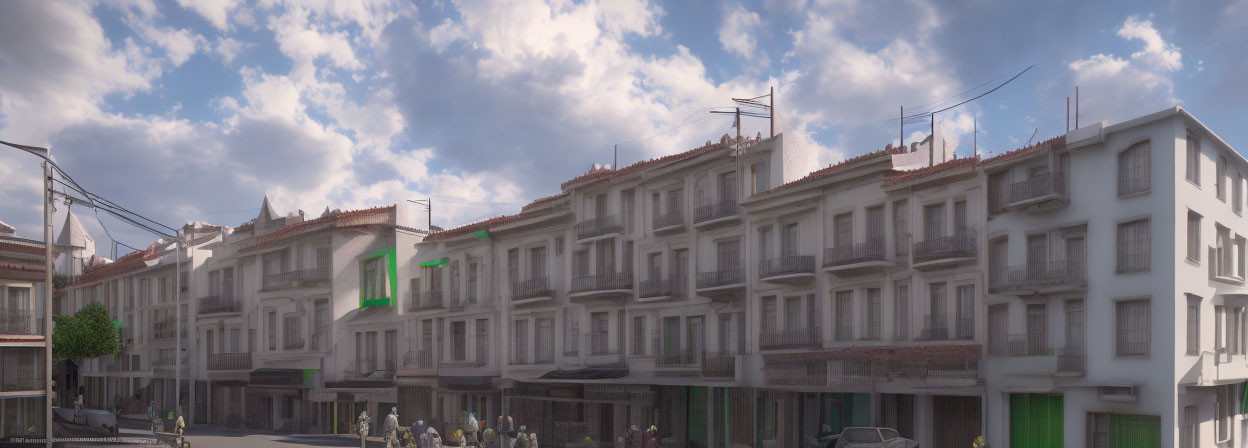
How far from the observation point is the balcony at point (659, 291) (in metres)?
45.7

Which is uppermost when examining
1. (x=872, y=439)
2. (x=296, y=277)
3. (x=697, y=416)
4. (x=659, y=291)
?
(x=296, y=277)

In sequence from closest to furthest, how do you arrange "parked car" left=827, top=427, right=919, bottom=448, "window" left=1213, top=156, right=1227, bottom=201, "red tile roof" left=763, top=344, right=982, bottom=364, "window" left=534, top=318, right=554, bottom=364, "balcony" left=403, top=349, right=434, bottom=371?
"parked car" left=827, top=427, right=919, bottom=448 < "red tile roof" left=763, top=344, right=982, bottom=364 < "window" left=1213, top=156, right=1227, bottom=201 < "window" left=534, top=318, right=554, bottom=364 < "balcony" left=403, top=349, right=434, bottom=371

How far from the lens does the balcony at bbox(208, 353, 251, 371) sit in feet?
219

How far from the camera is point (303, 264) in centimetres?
6347

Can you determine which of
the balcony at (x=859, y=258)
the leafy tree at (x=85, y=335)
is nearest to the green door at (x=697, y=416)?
the balcony at (x=859, y=258)

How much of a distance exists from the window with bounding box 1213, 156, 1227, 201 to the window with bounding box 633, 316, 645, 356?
23182 millimetres

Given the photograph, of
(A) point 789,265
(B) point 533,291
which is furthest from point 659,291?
(B) point 533,291

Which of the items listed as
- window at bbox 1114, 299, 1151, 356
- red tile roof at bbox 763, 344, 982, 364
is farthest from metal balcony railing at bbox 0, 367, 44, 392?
window at bbox 1114, 299, 1151, 356

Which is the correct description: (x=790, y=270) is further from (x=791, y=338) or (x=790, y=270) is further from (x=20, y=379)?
(x=20, y=379)

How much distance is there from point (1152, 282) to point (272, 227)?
2140 inches

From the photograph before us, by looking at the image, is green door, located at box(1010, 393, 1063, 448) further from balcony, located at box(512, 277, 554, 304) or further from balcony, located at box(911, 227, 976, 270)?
balcony, located at box(512, 277, 554, 304)

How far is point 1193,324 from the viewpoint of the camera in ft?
106

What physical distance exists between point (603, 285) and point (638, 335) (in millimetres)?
2745

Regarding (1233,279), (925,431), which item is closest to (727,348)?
(925,431)
